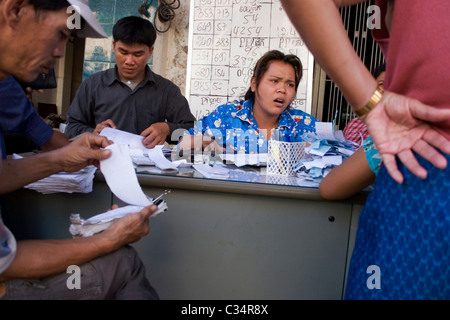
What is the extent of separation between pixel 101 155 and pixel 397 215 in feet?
2.85

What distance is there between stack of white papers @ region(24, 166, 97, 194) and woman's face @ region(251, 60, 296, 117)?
148 centimetres

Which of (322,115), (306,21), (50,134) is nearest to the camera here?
(306,21)

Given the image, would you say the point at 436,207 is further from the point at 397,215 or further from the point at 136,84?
the point at 136,84

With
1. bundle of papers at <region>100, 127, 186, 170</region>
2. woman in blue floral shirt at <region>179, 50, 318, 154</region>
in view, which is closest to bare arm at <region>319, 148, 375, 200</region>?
bundle of papers at <region>100, 127, 186, 170</region>

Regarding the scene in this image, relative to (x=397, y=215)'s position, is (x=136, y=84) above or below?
above

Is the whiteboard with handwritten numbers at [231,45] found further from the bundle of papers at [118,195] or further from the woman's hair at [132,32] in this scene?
the bundle of papers at [118,195]

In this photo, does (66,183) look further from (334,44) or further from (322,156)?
(334,44)

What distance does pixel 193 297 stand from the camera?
68.0 inches

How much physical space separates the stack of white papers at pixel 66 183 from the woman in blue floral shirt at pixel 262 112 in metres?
1.19

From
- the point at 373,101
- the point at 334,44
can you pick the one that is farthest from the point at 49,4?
the point at 373,101

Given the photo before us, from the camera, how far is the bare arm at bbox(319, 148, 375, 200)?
1253mm

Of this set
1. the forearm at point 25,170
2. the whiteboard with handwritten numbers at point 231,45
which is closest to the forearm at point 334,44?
the forearm at point 25,170

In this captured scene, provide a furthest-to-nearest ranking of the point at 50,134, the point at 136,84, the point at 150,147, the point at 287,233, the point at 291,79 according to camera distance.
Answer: the point at 136,84, the point at 291,79, the point at 150,147, the point at 50,134, the point at 287,233
